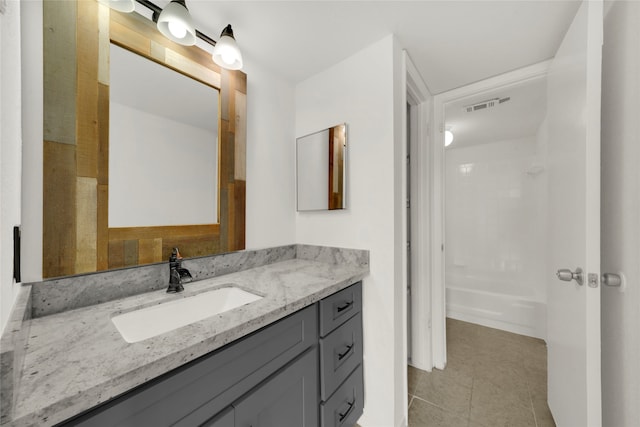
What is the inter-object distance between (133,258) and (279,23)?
135cm

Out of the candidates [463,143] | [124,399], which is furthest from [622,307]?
[463,143]

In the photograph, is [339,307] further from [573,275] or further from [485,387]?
[485,387]

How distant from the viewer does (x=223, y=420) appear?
0.69 meters

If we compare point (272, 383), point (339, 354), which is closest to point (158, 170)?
point (272, 383)

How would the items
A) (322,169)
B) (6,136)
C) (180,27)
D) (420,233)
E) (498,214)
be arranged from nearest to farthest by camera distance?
(6,136)
(180,27)
(322,169)
(420,233)
(498,214)

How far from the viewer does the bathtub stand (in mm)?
2377

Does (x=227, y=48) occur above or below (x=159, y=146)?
above

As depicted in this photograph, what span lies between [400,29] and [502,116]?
5.78 feet

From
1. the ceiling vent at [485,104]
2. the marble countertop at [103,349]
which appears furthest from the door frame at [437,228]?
the marble countertop at [103,349]

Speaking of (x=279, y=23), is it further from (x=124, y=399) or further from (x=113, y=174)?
(x=124, y=399)

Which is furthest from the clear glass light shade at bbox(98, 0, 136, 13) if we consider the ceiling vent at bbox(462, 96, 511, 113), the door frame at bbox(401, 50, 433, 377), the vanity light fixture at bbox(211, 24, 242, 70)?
the ceiling vent at bbox(462, 96, 511, 113)

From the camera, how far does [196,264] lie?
122cm

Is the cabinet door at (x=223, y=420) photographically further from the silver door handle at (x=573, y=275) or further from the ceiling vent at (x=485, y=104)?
the ceiling vent at (x=485, y=104)

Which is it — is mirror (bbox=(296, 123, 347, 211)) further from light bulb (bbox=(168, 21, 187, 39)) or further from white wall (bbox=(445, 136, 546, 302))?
white wall (bbox=(445, 136, 546, 302))
